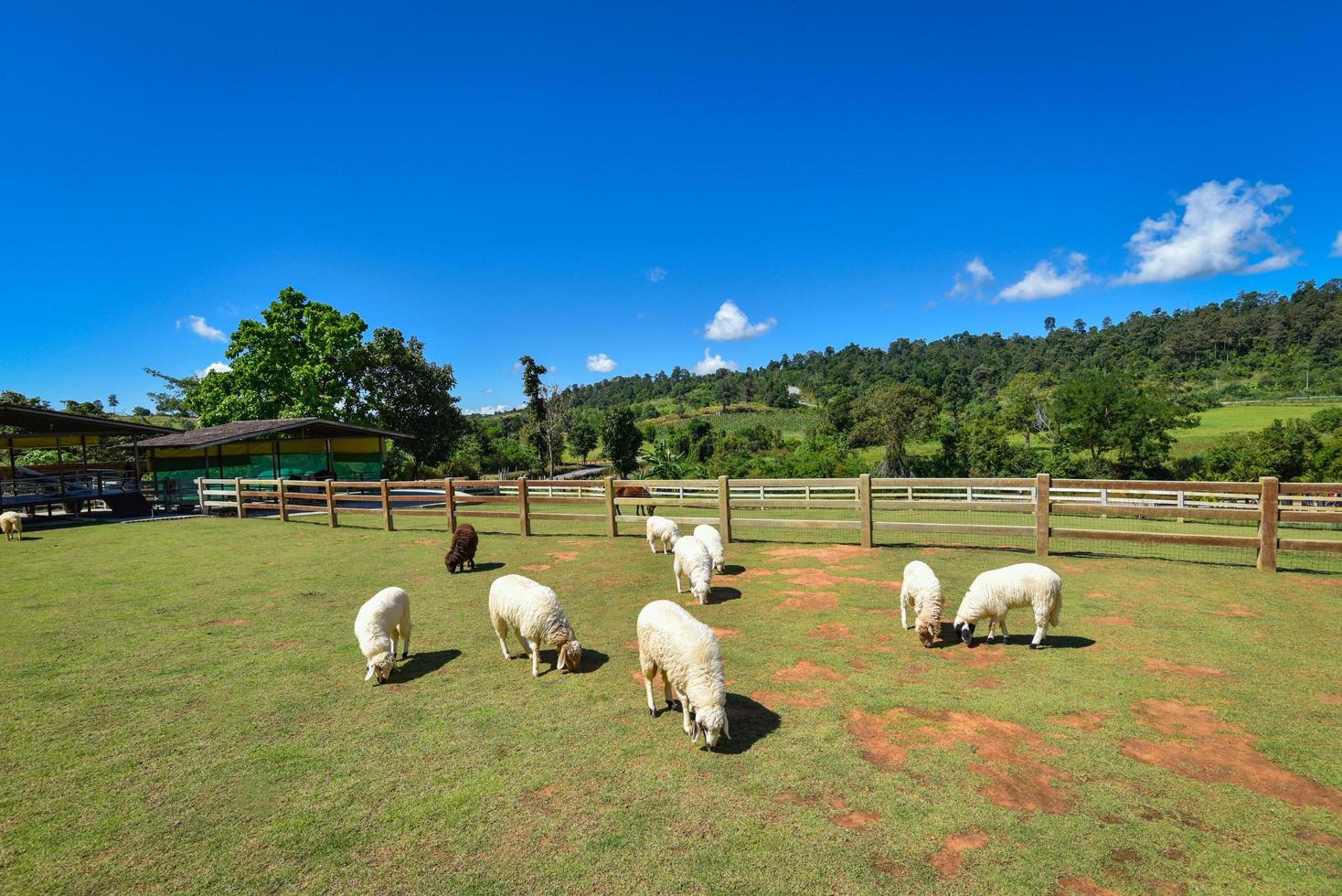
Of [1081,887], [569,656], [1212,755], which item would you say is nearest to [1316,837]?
[1212,755]

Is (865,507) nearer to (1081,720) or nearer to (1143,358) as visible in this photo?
(1081,720)

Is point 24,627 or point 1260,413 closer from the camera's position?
point 24,627

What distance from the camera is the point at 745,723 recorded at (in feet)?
14.7

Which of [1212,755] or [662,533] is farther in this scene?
[662,533]

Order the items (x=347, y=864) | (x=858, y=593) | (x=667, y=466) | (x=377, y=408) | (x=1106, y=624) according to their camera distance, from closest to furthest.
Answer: (x=347, y=864) < (x=1106, y=624) < (x=858, y=593) < (x=377, y=408) < (x=667, y=466)

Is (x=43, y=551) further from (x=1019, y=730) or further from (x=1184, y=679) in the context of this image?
(x=1184, y=679)

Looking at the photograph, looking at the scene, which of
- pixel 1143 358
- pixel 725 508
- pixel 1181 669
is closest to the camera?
pixel 1181 669

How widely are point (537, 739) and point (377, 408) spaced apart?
33.0 meters

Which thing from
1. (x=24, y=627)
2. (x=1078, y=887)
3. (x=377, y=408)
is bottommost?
(x=1078, y=887)

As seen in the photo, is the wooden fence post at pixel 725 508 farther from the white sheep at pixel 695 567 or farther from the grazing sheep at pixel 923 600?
the grazing sheep at pixel 923 600

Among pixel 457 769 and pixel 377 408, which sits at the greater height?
pixel 377 408

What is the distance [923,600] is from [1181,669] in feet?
6.67

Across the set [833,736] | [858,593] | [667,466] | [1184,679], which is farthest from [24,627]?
[667,466]

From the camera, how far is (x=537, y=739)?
4301mm
